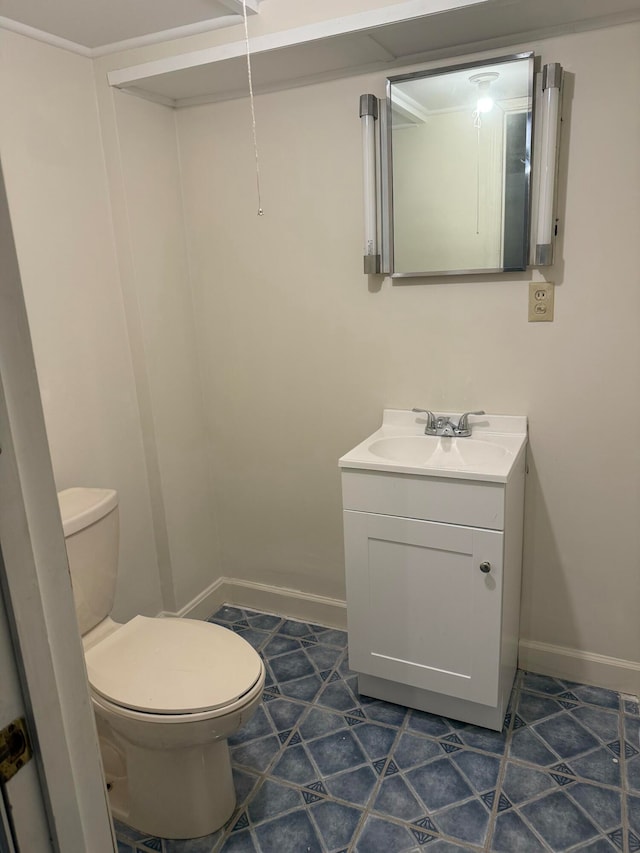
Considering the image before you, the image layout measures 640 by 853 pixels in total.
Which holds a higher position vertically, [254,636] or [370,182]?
[370,182]

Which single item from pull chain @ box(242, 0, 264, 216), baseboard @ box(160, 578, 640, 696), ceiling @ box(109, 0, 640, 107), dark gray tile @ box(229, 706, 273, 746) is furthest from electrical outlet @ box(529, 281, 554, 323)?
dark gray tile @ box(229, 706, 273, 746)

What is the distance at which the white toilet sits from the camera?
1476 mm

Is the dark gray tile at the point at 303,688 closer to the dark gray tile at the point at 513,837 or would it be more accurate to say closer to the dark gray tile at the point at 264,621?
the dark gray tile at the point at 264,621

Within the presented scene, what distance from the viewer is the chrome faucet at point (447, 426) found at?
Answer: 206 cm

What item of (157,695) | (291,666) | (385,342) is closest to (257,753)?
(291,666)

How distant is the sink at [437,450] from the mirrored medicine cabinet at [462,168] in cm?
57

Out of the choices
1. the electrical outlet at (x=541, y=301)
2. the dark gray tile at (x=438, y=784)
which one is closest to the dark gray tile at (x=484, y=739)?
the dark gray tile at (x=438, y=784)

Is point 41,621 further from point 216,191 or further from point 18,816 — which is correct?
point 216,191

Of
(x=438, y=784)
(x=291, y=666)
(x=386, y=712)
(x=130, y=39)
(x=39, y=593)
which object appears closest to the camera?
(x=39, y=593)

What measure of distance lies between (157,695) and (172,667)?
114mm

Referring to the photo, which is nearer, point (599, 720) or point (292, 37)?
point (292, 37)

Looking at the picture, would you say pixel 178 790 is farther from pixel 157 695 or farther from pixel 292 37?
pixel 292 37

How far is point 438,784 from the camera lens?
172 centimetres

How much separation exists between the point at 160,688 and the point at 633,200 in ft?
6.20
